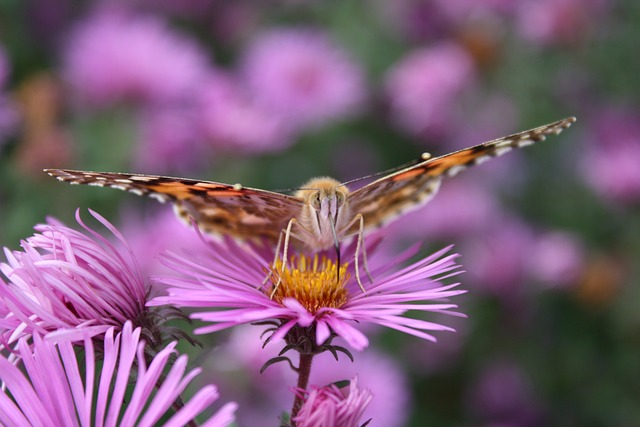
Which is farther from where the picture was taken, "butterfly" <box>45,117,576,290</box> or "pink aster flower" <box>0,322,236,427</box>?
"butterfly" <box>45,117,576,290</box>

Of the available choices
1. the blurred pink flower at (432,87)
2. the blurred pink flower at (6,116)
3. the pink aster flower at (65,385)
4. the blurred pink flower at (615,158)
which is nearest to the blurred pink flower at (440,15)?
the blurred pink flower at (432,87)

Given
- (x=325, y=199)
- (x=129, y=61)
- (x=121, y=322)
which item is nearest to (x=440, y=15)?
(x=129, y=61)

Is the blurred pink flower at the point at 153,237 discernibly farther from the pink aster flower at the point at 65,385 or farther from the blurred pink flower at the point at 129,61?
the pink aster flower at the point at 65,385

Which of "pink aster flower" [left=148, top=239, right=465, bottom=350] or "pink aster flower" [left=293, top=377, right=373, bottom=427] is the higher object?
"pink aster flower" [left=148, top=239, right=465, bottom=350]

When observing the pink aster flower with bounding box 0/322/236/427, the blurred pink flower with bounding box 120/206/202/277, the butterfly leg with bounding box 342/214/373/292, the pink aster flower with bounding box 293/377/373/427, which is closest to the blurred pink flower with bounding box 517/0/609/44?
the blurred pink flower with bounding box 120/206/202/277

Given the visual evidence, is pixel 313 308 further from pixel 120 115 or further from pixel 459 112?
pixel 459 112

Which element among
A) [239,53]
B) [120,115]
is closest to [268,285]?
[120,115]

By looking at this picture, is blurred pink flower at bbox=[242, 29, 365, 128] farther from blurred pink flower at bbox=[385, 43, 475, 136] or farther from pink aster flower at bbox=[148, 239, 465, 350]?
pink aster flower at bbox=[148, 239, 465, 350]
